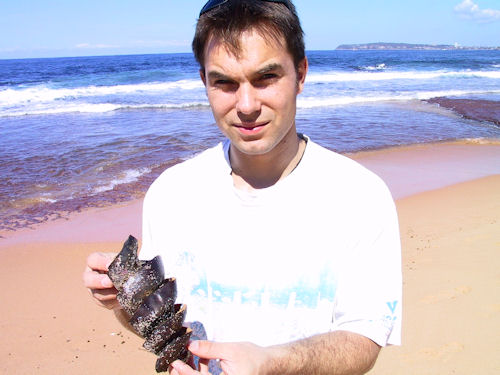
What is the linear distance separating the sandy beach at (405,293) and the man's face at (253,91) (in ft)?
Answer: 8.94

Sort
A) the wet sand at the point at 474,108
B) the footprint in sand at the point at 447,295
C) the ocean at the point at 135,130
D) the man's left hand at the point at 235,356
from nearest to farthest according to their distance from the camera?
the man's left hand at the point at 235,356 → the footprint in sand at the point at 447,295 → the ocean at the point at 135,130 → the wet sand at the point at 474,108

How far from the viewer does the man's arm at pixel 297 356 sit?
5.09 ft

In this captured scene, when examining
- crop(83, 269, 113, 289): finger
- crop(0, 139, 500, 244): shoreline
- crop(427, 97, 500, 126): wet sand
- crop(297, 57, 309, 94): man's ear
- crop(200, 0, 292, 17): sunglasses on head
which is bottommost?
crop(0, 139, 500, 244): shoreline

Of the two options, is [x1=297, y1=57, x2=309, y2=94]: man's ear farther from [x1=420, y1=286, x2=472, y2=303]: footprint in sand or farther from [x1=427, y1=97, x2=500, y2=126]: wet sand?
[x1=427, y1=97, x2=500, y2=126]: wet sand

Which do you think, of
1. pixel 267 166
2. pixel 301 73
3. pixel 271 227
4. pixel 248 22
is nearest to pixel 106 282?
pixel 271 227

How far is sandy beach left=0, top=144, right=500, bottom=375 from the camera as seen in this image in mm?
3973

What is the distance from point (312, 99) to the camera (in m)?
22.7

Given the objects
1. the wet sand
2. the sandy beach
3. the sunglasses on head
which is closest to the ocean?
the wet sand

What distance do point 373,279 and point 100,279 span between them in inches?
50.2

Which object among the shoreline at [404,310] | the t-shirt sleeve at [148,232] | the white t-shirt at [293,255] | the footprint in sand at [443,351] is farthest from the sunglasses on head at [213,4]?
the footprint in sand at [443,351]

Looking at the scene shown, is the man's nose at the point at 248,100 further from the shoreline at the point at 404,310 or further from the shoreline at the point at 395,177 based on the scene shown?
the shoreline at the point at 395,177

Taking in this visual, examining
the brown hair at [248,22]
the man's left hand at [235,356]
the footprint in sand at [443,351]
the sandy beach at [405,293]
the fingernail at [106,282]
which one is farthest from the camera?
the sandy beach at [405,293]

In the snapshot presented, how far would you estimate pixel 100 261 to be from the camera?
76.4 inches

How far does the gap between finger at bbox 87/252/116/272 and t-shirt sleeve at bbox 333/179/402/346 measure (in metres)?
1.11
